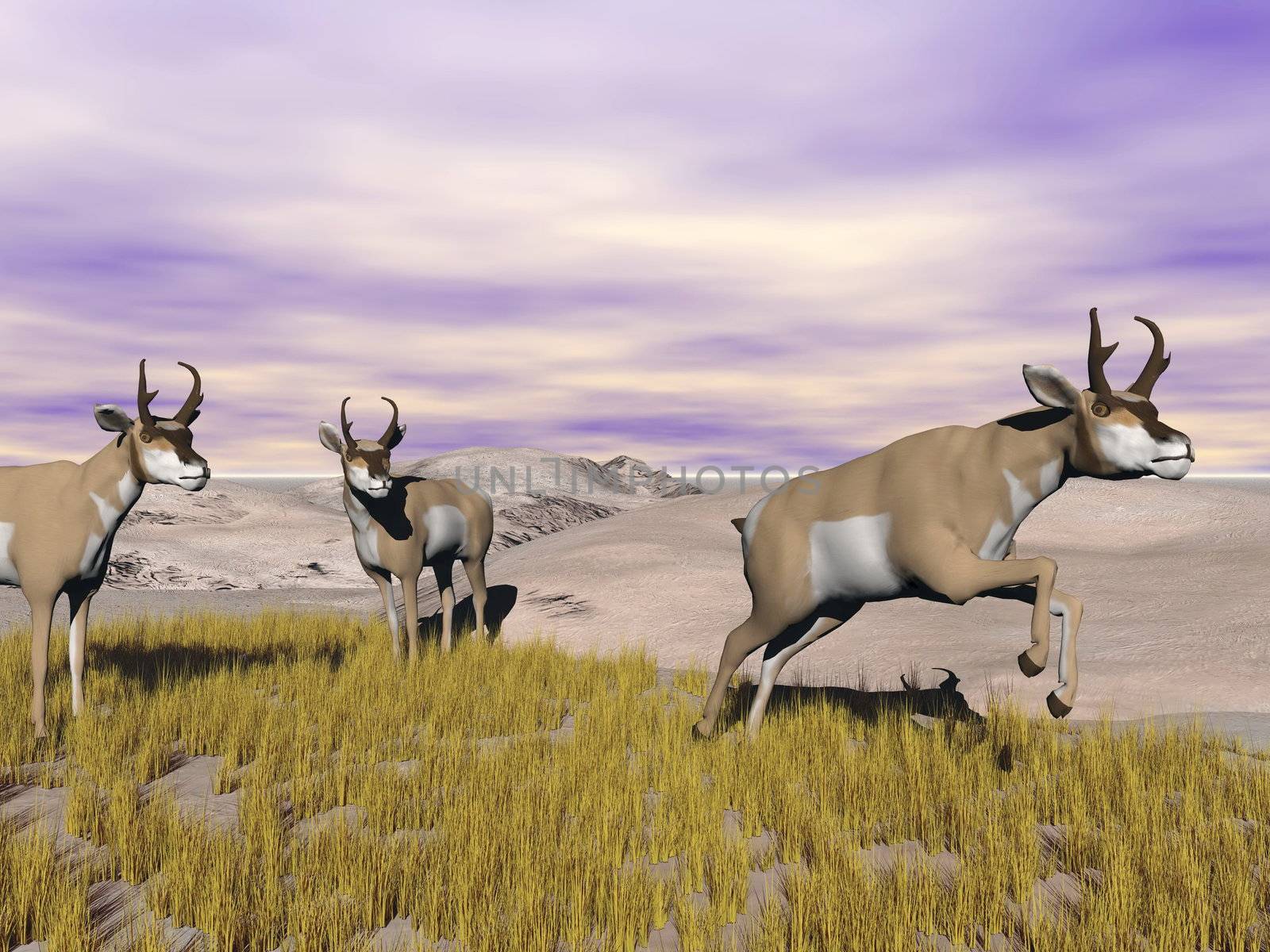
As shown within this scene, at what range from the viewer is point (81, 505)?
18.8 ft

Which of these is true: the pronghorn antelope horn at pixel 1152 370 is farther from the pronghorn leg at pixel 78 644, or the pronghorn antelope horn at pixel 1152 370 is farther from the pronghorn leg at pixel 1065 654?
the pronghorn leg at pixel 78 644

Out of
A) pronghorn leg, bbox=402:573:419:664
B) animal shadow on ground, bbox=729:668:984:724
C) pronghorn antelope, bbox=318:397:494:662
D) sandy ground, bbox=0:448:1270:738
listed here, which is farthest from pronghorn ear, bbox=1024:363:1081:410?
pronghorn leg, bbox=402:573:419:664

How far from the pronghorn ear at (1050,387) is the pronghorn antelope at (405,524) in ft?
16.1

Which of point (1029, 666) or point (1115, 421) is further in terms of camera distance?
point (1115, 421)

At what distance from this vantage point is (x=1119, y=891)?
10.1ft

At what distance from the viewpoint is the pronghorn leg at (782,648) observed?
204 inches

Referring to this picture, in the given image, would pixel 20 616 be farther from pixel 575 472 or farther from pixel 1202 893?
pixel 575 472

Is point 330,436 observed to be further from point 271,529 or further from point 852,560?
point 271,529

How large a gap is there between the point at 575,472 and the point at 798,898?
25.8 meters

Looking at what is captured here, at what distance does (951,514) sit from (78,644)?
5.12 metres

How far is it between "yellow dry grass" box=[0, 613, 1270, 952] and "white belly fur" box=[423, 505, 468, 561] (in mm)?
2519

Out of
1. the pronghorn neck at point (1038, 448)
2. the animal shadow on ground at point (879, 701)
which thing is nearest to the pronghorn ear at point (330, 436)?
the animal shadow on ground at point (879, 701)

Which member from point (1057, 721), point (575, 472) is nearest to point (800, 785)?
point (1057, 721)

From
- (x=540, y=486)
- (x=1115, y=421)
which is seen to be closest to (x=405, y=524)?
(x=1115, y=421)
